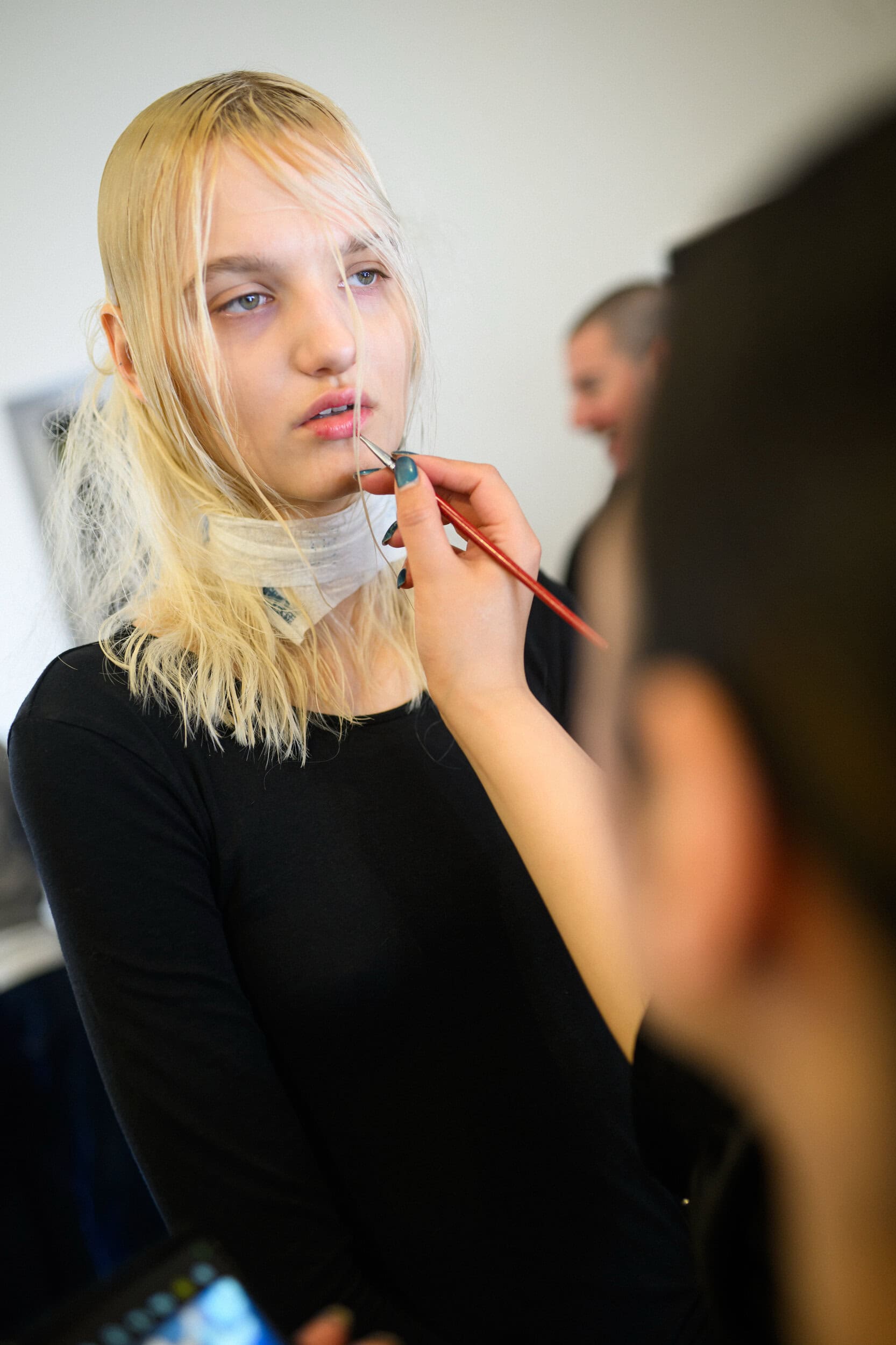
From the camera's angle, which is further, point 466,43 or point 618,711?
point 466,43

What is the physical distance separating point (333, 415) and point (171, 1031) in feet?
1.54

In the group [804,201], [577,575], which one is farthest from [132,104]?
[804,201]

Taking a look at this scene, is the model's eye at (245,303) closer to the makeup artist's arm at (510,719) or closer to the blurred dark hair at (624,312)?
the makeup artist's arm at (510,719)

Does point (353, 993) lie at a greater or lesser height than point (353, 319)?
lesser

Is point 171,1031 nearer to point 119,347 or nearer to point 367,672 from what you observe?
point 367,672

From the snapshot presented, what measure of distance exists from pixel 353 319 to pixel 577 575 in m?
0.53

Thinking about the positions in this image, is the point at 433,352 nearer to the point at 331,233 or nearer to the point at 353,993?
the point at 331,233

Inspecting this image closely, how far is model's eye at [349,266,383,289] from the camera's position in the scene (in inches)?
28.0

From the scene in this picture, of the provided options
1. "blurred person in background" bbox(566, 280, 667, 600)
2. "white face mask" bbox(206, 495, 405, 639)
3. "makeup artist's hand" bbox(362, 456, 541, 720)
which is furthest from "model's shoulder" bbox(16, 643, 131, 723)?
"blurred person in background" bbox(566, 280, 667, 600)

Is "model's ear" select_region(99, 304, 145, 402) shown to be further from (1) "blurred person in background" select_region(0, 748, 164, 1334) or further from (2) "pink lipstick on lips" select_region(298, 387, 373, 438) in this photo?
(1) "blurred person in background" select_region(0, 748, 164, 1334)

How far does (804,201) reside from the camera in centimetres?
20

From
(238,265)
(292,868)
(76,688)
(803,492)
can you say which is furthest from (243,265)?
(803,492)

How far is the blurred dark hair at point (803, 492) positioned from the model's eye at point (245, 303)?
0.53 m

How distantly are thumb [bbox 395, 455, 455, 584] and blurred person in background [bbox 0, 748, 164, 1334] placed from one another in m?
0.55
